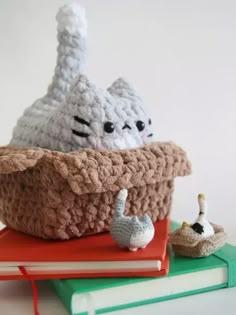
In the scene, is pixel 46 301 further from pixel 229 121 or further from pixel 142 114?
pixel 229 121

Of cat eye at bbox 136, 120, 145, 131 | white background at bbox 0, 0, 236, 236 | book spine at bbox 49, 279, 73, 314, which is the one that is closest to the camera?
book spine at bbox 49, 279, 73, 314

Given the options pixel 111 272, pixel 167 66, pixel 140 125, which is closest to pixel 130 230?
pixel 111 272

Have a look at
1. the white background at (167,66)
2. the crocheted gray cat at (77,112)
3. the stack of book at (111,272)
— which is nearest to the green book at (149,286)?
the stack of book at (111,272)

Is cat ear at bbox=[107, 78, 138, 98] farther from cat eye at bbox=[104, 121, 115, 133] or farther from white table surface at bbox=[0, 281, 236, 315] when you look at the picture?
white table surface at bbox=[0, 281, 236, 315]

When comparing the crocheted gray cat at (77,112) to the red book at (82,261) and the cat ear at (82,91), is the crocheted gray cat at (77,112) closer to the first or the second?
the cat ear at (82,91)

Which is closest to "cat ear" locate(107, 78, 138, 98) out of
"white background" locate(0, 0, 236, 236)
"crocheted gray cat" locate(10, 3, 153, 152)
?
"crocheted gray cat" locate(10, 3, 153, 152)

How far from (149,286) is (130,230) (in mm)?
55

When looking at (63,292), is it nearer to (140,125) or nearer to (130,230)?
(130,230)

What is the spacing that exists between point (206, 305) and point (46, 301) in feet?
0.49

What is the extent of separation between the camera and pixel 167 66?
0.89 metres

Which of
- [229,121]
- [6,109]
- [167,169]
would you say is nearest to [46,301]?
[167,169]

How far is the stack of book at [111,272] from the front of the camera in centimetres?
45

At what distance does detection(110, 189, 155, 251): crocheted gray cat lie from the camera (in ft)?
A: 1.52

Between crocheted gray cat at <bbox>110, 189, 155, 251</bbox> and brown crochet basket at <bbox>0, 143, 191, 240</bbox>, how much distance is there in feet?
0.10
